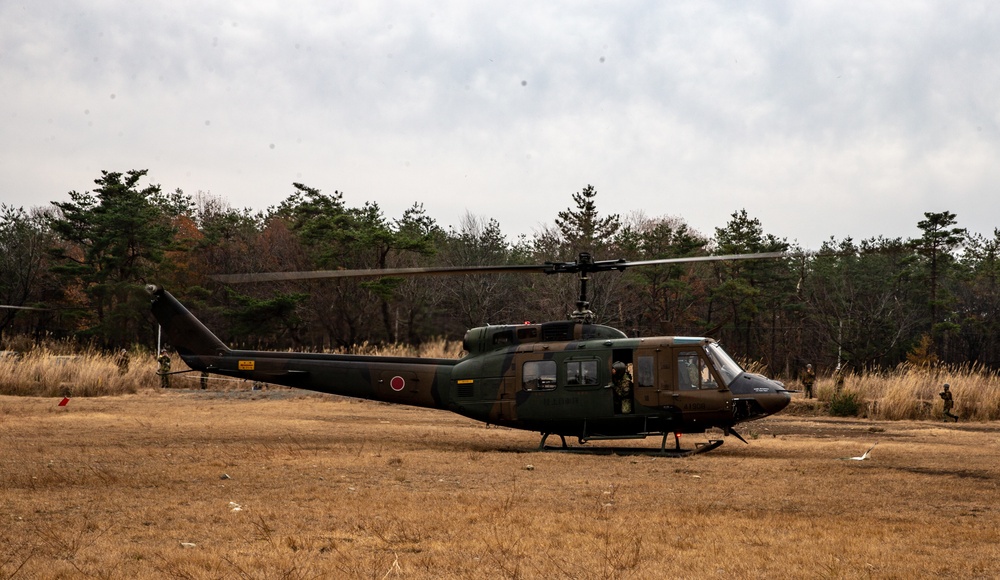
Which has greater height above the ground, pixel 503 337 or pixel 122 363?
pixel 503 337

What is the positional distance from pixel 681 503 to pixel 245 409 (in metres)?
16.2

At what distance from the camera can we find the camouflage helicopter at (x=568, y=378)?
14.6 meters

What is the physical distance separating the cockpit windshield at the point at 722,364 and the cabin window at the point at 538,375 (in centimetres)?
247

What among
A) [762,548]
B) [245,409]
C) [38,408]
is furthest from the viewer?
[245,409]

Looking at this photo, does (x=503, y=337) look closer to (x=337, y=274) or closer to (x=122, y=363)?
(x=337, y=274)

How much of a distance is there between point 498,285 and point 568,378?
1046 inches

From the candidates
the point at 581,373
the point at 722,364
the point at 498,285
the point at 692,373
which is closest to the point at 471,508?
the point at 581,373

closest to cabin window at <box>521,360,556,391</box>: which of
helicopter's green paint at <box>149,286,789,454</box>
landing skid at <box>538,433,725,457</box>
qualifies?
helicopter's green paint at <box>149,286,789,454</box>

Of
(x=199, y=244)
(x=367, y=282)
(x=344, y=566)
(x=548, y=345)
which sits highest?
(x=199, y=244)

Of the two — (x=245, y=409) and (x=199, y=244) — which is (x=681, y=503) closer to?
(x=245, y=409)

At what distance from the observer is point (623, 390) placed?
14.9 m

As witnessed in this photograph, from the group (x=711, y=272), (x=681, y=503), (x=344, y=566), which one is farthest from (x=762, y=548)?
(x=711, y=272)

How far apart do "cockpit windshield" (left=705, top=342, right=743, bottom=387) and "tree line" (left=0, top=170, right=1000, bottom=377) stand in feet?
70.8

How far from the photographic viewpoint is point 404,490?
10.3 metres
